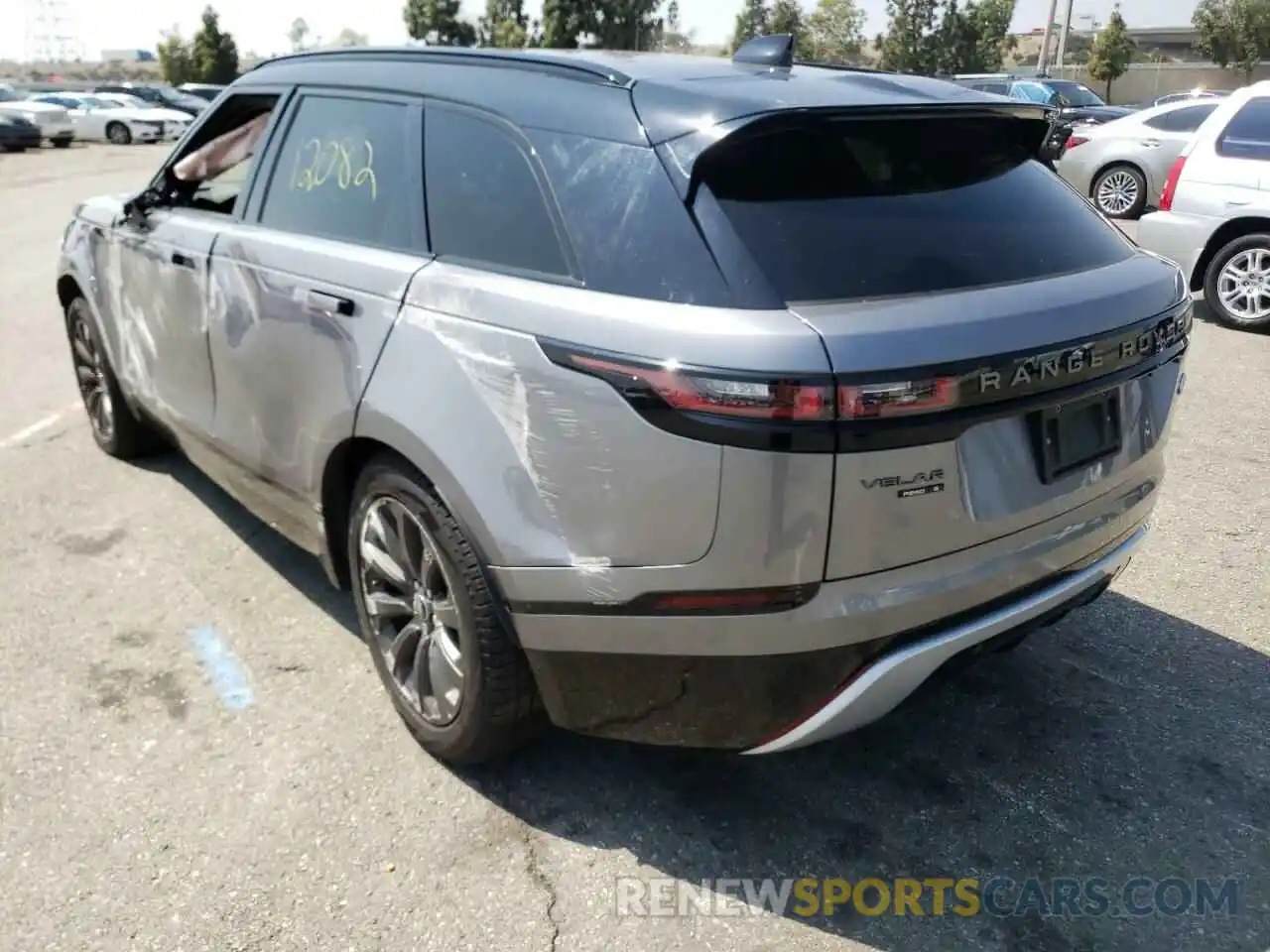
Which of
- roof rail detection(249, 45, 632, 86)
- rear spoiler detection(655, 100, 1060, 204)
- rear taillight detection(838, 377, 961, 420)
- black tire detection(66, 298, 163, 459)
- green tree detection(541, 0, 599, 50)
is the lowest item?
black tire detection(66, 298, 163, 459)

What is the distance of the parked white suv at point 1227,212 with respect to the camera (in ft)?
27.0

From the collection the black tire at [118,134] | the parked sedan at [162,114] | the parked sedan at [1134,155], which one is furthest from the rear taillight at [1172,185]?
the black tire at [118,134]

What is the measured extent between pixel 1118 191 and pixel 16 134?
2705 centimetres

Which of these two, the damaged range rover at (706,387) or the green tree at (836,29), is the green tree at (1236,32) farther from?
the damaged range rover at (706,387)

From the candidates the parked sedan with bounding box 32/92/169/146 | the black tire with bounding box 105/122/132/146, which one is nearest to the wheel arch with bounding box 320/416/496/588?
the parked sedan with bounding box 32/92/169/146

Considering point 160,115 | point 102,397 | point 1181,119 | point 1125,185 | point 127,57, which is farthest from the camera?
point 127,57

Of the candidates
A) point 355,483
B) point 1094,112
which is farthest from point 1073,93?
point 355,483

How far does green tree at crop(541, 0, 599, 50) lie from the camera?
6003cm

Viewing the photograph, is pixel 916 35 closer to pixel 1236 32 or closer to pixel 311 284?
pixel 1236 32

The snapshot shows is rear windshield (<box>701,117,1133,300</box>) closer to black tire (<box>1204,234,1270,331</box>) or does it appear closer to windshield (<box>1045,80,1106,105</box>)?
black tire (<box>1204,234,1270,331</box>)

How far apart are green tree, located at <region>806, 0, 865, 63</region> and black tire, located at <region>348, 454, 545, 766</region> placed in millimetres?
80533

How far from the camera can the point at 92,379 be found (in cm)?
516

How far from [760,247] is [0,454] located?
4514 mm

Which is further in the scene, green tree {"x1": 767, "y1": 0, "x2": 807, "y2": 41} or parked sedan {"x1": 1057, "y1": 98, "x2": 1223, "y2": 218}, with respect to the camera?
green tree {"x1": 767, "y1": 0, "x2": 807, "y2": 41}
